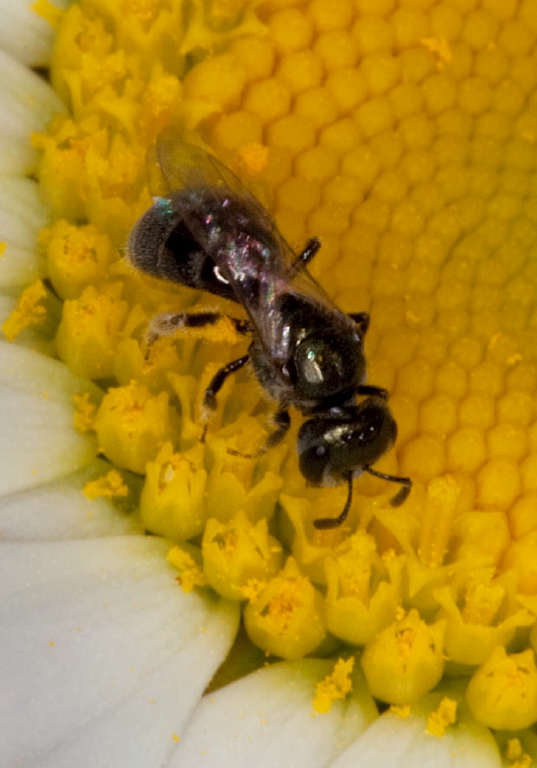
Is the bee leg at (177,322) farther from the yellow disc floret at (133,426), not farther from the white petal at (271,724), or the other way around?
the white petal at (271,724)

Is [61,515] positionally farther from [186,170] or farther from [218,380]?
[186,170]

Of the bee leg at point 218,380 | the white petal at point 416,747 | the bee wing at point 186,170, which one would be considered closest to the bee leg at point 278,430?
the bee leg at point 218,380

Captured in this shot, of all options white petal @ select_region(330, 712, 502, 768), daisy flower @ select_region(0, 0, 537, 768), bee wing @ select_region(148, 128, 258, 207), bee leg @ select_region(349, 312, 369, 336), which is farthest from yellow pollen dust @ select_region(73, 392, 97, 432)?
white petal @ select_region(330, 712, 502, 768)

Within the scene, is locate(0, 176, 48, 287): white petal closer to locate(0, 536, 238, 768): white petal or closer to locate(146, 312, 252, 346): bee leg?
locate(146, 312, 252, 346): bee leg

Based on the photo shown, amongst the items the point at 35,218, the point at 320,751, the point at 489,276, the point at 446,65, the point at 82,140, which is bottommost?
the point at 320,751

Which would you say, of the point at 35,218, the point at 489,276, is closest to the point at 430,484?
the point at 489,276

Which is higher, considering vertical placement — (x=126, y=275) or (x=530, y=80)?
(x=530, y=80)

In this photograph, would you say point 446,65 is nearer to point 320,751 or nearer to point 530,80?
point 530,80
